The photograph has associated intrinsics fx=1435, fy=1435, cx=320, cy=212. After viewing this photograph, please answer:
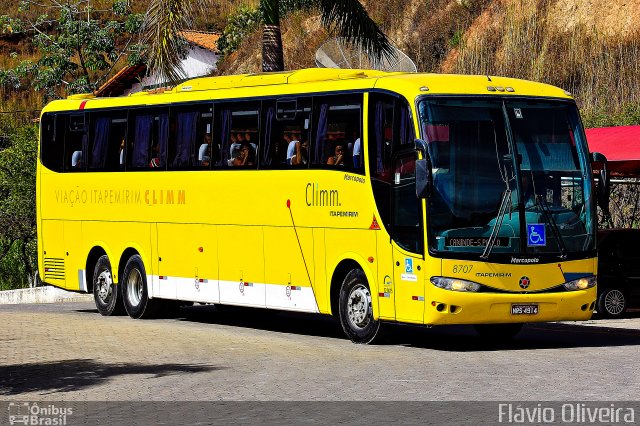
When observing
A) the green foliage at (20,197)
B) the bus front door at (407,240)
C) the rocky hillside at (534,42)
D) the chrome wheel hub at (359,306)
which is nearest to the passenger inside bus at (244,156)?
the chrome wheel hub at (359,306)

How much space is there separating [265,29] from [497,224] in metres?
15.5

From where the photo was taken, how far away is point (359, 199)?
→ 64.2ft

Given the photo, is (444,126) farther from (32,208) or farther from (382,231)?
(32,208)

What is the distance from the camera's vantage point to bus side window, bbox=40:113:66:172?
2790 cm

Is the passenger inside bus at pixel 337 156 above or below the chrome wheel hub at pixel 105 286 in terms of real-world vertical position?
above

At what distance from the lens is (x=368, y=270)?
63.5ft

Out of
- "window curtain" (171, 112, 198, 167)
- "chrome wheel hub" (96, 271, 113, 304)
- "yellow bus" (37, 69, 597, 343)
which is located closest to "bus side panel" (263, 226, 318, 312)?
"yellow bus" (37, 69, 597, 343)

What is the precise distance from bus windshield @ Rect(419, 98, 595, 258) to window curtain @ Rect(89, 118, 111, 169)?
31.2 ft

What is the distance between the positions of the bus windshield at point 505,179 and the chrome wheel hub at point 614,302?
6.85 metres

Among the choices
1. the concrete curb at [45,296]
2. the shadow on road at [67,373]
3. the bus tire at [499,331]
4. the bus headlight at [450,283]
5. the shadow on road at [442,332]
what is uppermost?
the bus headlight at [450,283]

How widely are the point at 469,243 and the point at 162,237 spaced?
815 centimetres

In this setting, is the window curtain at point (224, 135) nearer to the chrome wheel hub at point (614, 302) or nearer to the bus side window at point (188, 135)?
the bus side window at point (188, 135)

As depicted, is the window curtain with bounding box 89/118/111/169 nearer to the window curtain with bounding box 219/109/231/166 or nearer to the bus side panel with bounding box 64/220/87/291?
the bus side panel with bounding box 64/220/87/291

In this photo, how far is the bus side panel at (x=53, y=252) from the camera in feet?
91.8
